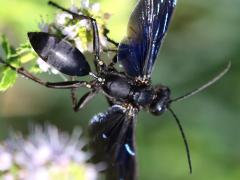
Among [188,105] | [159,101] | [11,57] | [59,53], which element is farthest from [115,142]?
[188,105]

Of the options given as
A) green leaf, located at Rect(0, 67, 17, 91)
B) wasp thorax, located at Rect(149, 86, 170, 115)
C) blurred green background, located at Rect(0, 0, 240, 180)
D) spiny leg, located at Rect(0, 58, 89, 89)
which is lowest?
blurred green background, located at Rect(0, 0, 240, 180)

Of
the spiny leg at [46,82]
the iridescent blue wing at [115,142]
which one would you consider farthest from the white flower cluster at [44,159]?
the spiny leg at [46,82]

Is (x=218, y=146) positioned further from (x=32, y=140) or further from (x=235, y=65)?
(x=32, y=140)

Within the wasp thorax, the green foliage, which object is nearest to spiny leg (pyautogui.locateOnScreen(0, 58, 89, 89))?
the green foliage

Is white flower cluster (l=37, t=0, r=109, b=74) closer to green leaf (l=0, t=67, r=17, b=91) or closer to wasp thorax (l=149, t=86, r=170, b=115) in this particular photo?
green leaf (l=0, t=67, r=17, b=91)

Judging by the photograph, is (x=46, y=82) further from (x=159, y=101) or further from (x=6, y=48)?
(x=159, y=101)

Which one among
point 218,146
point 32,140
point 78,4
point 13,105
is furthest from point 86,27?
point 218,146
